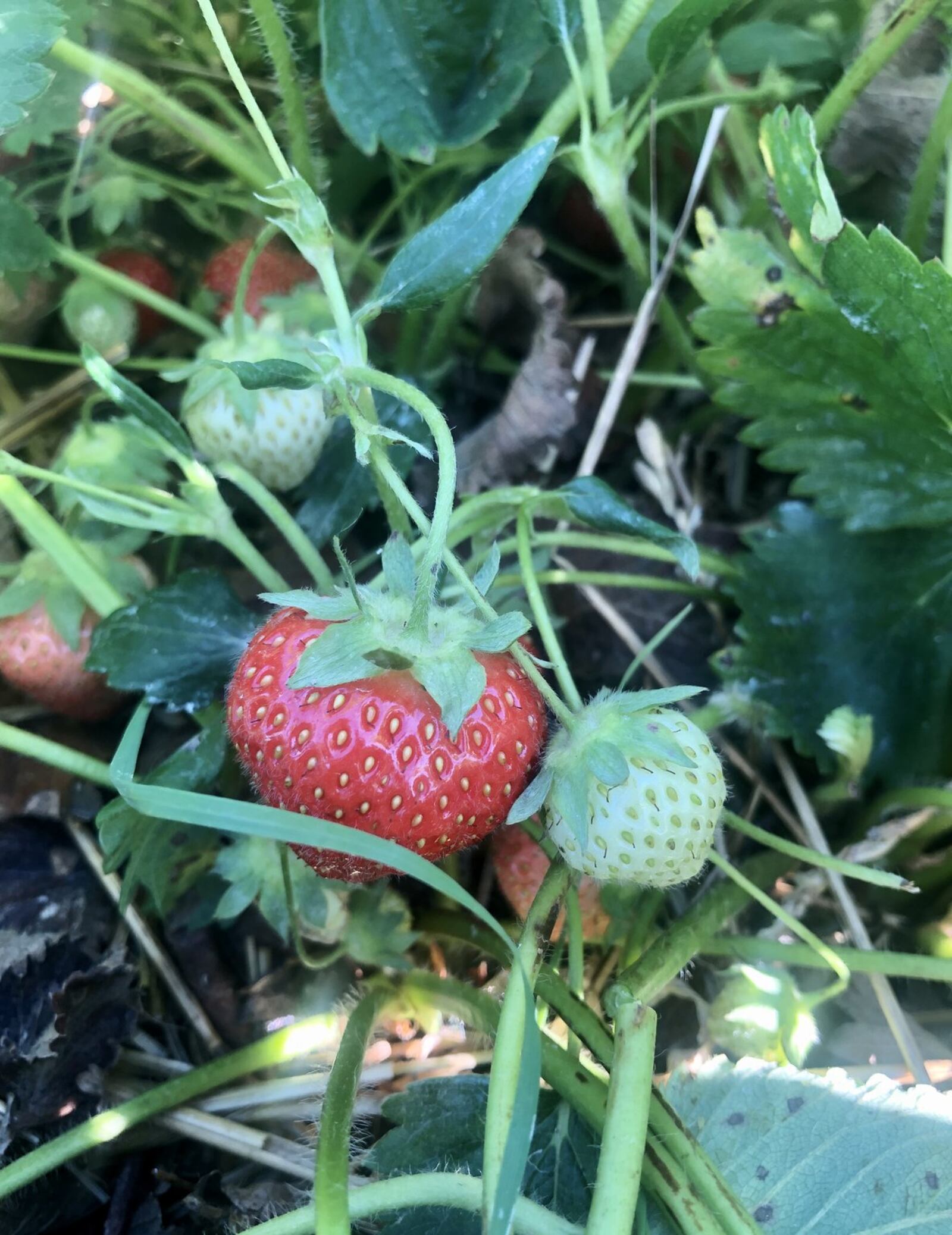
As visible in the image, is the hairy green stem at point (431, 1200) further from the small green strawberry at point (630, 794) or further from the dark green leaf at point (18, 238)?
the dark green leaf at point (18, 238)

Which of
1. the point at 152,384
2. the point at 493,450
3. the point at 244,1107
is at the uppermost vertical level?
the point at 152,384

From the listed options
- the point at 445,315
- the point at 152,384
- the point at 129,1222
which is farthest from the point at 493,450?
the point at 129,1222

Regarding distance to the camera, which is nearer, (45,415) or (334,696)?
(334,696)

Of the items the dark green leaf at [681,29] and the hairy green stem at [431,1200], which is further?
the dark green leaf at [681,29]

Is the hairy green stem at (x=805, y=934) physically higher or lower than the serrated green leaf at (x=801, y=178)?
lower

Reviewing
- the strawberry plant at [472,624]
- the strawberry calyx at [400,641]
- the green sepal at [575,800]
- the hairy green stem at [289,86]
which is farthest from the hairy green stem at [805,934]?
the hairy green stem at [289,86]

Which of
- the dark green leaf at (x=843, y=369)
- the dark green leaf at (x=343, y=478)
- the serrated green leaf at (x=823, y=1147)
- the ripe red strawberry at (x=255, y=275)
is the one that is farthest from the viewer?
the ripe red strawberry at (x=255, y=275)

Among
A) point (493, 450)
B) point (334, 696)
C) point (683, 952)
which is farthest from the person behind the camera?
point (493, 450)

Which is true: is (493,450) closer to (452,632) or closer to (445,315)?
(445,315)
